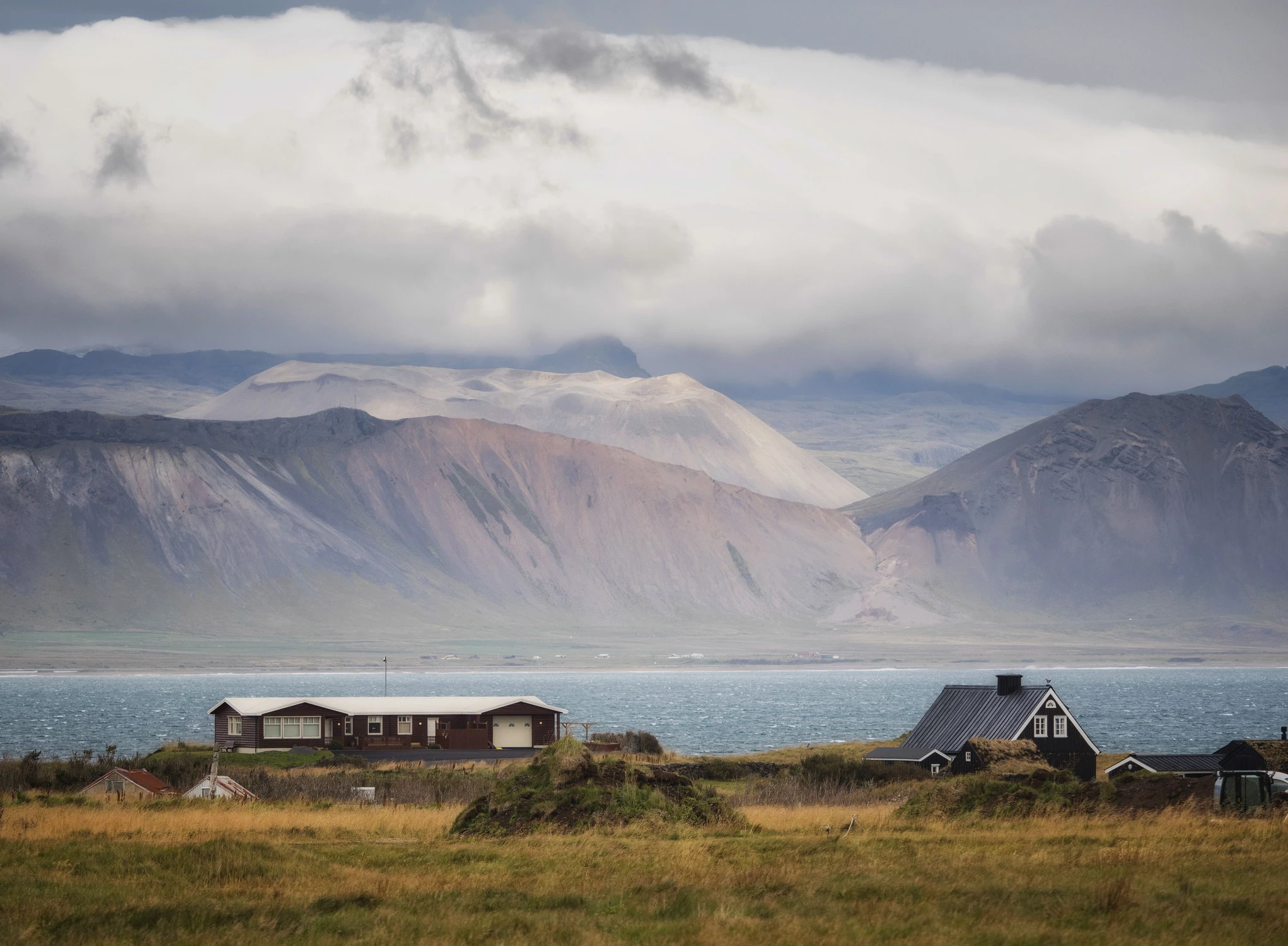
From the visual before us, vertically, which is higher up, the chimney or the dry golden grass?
the chimney

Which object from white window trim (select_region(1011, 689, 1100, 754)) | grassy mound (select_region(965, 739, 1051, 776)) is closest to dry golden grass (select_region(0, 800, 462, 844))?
grassy mound (select_region(965, 739, 1051, 776))

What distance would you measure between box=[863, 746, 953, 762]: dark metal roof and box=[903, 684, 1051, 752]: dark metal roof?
0.26m

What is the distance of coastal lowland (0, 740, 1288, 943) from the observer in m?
17.6

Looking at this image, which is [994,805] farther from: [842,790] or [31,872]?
[31,872]

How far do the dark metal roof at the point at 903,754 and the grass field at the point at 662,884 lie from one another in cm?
2350

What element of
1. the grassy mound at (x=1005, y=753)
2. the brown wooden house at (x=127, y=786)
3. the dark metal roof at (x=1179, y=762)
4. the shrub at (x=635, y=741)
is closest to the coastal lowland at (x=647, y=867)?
the brown wooden house at (x=127, y=786)

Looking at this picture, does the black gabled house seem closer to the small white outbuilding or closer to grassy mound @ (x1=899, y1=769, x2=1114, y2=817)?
grassy mound @ (x1=899, y1=769, x2=1114, y2=817)

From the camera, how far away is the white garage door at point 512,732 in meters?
75.9

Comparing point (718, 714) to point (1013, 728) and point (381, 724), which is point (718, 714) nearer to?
point (381, 724)

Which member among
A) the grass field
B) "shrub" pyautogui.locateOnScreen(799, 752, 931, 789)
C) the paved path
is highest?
the grass field

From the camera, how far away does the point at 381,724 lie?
7519 centimetres

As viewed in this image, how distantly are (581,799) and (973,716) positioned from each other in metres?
27.7

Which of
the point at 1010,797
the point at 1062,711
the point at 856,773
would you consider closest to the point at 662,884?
the point at 1010,797

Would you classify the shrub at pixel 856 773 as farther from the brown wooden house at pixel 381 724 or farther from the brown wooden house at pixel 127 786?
the brown wooden house at pixel 381 724
